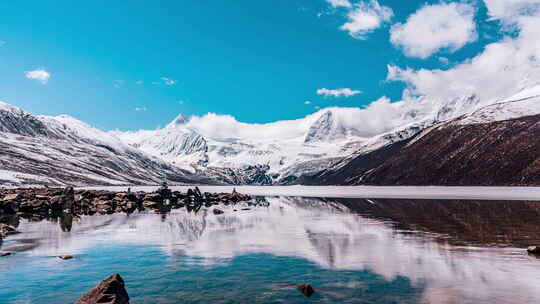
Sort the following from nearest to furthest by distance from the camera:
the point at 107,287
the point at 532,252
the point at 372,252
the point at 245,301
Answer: the point at 107,287 < the point at 245,301 < the point at 532,252 < the point at 372,252

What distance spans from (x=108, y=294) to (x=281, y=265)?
12.8m

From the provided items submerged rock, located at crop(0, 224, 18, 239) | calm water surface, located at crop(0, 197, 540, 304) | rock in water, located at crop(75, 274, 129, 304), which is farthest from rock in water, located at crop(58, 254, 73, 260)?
submerged rock, located at crop(0, 224, 18, 239)

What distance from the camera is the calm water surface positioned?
19.8m

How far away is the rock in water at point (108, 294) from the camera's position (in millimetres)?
16781

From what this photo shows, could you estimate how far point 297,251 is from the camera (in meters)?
32.7

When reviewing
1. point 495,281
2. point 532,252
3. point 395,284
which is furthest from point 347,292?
point 532,252

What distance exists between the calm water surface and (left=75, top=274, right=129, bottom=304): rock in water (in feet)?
5.23

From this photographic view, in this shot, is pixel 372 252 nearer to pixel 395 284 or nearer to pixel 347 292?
pixel 395 284

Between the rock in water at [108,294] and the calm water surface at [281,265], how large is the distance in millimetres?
1595

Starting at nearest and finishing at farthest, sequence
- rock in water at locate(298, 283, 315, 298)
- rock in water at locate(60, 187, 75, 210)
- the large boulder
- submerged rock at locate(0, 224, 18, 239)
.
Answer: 1. rock in water at locate(298, 283, 315, 298)
2. submerged rock at locate(0, 224, 18, 239)
3. the large boulder
4. rock in water at locate(60, 187, 75, 210)

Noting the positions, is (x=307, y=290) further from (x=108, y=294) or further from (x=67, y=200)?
(x=67, y=200)

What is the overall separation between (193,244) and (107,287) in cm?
1930

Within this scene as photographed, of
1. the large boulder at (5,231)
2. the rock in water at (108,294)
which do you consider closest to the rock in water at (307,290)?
the rock in water at (108,294)

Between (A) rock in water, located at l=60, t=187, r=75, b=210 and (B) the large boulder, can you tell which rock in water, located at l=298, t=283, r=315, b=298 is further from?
(A) rock in water, located at l=60, t=187, r=75, b=210
